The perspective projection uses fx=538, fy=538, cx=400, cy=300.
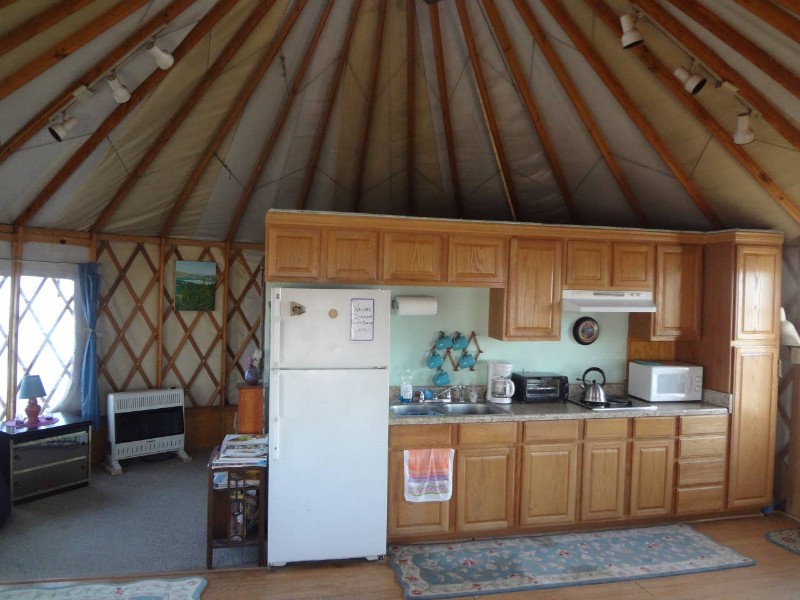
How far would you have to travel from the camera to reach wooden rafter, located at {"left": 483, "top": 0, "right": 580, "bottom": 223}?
10.5ft

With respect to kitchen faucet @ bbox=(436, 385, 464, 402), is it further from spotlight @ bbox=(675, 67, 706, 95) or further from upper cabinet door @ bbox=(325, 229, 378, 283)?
spotlight @ bbox=(675, 67, 706, 95)

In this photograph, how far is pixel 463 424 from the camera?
3564mm

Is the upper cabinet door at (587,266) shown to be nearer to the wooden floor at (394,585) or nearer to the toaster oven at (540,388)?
the toaster oven at (540,388)

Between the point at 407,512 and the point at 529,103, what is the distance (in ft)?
9.41

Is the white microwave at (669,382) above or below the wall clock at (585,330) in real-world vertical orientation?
below

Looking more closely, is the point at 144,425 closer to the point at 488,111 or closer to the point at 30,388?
the point at 30,388

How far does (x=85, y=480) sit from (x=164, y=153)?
9.08ft

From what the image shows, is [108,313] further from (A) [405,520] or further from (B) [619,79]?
(B) [619,79]

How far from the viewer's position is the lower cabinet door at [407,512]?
11.4 ft

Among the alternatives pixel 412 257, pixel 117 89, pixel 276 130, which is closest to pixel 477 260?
pixel 412 257

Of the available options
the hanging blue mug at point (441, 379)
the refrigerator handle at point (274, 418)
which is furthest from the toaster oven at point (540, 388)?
the refrigerator handle at point (274, 418)

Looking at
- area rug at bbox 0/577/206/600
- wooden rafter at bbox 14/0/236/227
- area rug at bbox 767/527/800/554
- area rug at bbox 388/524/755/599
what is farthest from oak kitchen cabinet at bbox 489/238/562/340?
area rug at bbox 0/577/206/600

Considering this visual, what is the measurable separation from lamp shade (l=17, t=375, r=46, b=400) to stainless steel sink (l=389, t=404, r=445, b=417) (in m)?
2.81

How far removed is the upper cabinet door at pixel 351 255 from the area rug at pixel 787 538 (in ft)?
10.9
